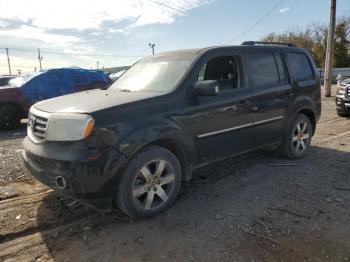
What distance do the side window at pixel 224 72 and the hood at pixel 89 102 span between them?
105cm

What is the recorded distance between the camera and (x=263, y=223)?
12.3ft

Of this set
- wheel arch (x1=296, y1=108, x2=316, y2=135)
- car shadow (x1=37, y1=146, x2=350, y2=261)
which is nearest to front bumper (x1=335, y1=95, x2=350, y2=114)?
wheel arch (x1=296, y1=108, x2=316, y2=135)

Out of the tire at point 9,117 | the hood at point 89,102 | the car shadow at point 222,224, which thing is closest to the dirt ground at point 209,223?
the car shadow at point 222,224

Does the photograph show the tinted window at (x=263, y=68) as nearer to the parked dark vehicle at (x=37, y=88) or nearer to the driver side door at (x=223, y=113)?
the driver side door at (x=223, y=113)

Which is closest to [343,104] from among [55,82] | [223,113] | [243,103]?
[243,103]

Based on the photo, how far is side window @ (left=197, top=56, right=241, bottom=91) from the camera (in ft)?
15.6

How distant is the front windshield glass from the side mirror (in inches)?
9.8

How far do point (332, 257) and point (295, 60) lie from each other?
3.73m

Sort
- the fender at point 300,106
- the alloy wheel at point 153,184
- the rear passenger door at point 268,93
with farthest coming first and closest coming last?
1. the fender at point 300,106
2. the rear passenger door at point 268,93
3. the alloy wheel at point 153,184

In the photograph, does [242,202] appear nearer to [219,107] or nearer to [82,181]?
[219,107]

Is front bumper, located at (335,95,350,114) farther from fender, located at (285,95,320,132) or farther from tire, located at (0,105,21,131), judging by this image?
tire, located at (0,105,21,131)

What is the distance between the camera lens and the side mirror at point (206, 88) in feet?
13.4

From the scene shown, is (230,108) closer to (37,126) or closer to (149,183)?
(149,183)

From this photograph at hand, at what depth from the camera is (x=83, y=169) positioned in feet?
11.0
